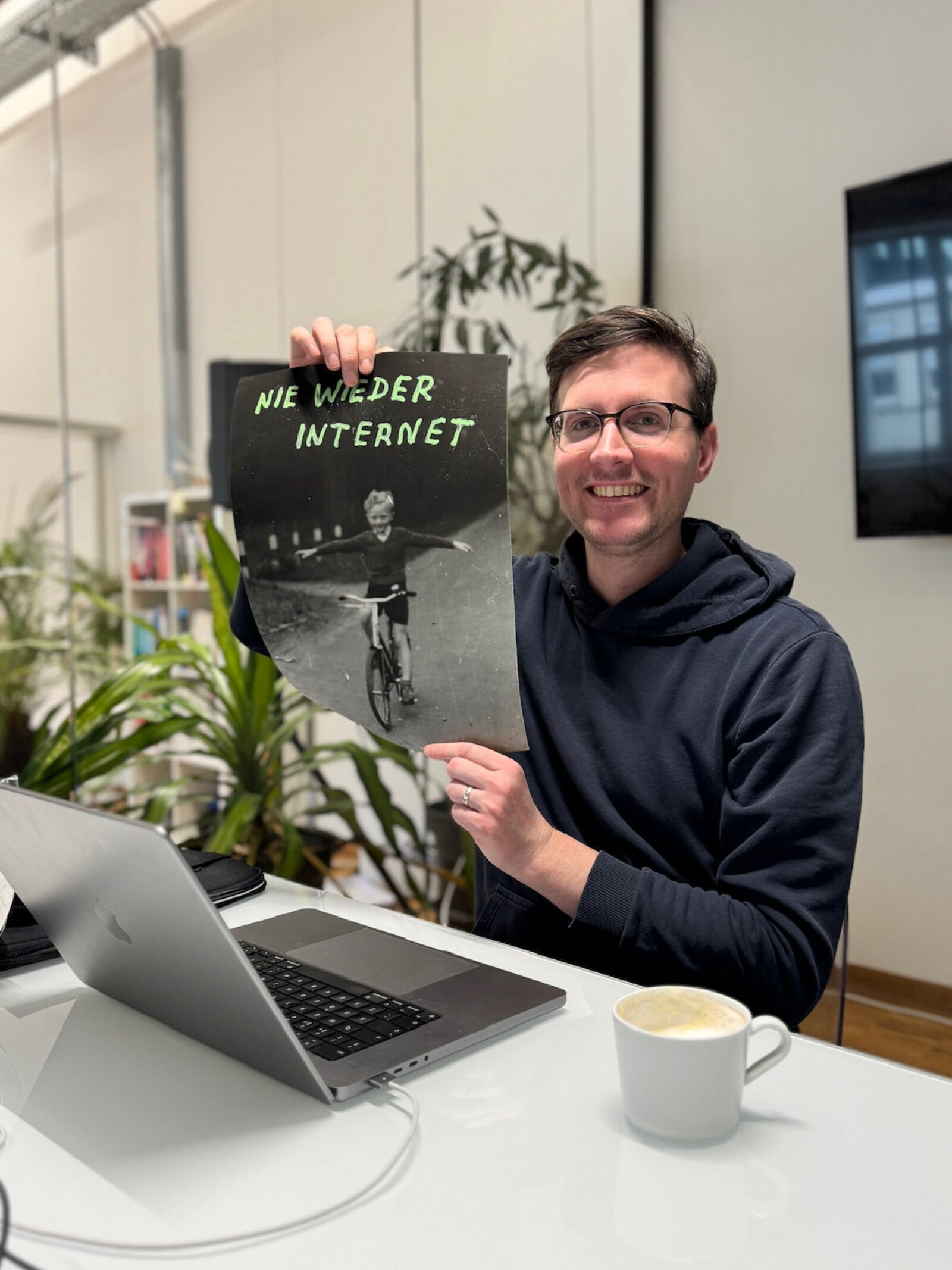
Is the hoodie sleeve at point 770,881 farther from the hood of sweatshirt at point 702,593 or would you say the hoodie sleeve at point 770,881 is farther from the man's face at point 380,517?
the man's face at point 380,517

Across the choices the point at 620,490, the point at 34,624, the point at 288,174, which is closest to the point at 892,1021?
the point at 620,490

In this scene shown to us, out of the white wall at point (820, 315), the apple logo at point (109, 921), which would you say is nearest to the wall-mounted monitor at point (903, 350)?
the white wall at point (820, 315)

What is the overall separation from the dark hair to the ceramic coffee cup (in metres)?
0.83

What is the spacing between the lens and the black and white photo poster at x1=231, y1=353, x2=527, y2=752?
3.41ft

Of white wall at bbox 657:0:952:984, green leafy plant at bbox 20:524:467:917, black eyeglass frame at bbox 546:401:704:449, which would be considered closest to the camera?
black eyeglass frame at bbox 546:401:704:449

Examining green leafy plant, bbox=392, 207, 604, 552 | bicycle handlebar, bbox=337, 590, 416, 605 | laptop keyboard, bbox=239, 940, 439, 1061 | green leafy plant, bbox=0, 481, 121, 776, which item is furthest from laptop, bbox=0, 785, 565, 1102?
green leafy plant, bbox=392, 207, 604, 552

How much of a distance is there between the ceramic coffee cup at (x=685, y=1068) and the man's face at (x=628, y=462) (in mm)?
708

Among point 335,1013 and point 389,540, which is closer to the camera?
point 335,1013

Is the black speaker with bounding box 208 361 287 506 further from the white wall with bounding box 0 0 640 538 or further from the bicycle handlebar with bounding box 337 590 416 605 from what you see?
the bicycle handlebar with bounding box 337 590 416 605

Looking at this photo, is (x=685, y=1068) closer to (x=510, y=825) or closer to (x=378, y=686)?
(x=510, y=825)

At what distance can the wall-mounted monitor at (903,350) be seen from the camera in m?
2.51

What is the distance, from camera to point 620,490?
1.30 meters

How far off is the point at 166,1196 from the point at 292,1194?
0.07 meters

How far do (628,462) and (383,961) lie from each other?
0.65 meters
